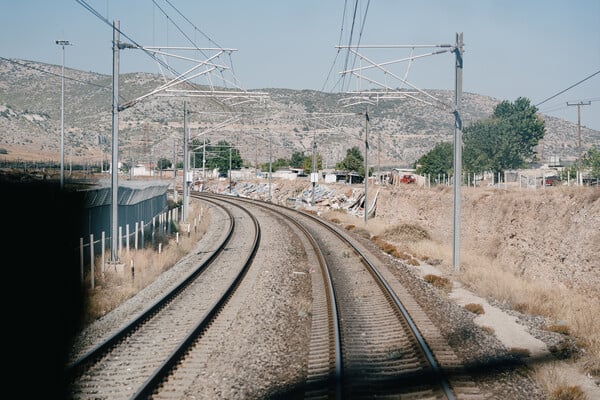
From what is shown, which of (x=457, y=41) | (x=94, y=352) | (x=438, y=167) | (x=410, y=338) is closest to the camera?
(x=94, y=352)

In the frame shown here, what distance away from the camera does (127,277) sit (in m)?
18.7

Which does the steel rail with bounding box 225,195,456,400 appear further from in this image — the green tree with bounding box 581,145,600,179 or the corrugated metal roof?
the green tree with bounding box 581,145,600,179

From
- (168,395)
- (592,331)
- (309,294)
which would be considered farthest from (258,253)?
(168,395)

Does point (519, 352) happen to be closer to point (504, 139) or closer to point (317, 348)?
point (317, 348)

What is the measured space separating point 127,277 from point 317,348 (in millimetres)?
9240

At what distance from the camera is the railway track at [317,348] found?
8.89 m

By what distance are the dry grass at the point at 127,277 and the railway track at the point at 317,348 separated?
1.22m

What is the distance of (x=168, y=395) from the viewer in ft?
28.5

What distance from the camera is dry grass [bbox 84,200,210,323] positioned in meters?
14.6

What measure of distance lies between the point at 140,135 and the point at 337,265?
488ft

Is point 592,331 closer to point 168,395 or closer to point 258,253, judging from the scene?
point 168,395

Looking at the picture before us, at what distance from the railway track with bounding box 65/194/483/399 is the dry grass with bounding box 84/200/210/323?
122 centimetres

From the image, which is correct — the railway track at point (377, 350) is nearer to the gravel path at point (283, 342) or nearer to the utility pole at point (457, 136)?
the gravel path at point (283, 342)

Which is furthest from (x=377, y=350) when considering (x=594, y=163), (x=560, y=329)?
(x=594, y=163)
